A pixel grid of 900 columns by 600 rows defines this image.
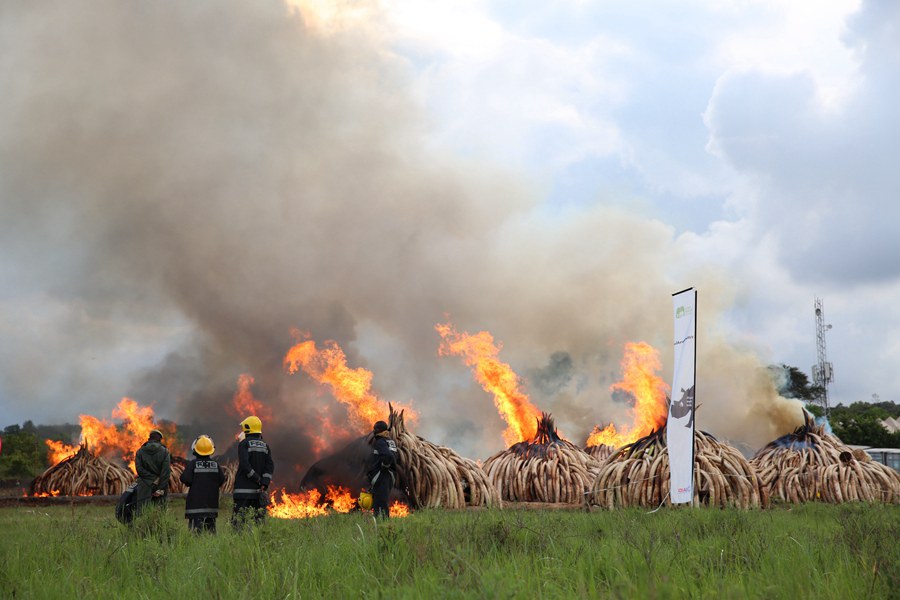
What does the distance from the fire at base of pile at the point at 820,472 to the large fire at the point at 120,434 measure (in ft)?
63.6

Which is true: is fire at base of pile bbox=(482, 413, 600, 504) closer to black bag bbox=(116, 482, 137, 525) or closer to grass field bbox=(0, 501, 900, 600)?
black bag bbox=(116, 482, 137, 525)

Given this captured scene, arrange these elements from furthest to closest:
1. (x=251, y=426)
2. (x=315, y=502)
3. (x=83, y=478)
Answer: (x=83, y=478)
(x=315, y=502)
(x=251, y=426)

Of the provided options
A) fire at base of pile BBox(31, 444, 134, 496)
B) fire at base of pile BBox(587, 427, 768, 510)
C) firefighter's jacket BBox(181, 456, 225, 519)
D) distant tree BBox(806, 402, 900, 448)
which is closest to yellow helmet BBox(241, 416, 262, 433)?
firefighter's jacket BBox(181, 456, 225, 519)

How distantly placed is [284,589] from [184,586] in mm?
Answer: 754

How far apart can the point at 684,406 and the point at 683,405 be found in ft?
0.09

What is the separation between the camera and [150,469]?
12.2 meters

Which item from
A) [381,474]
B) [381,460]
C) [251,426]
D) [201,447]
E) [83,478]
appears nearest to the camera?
[201,447]

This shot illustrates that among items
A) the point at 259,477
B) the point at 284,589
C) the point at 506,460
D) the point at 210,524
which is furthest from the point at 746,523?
the point at 506,460

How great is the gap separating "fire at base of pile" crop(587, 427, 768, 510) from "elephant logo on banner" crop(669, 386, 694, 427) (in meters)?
1.84

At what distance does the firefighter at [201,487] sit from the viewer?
11.0 metres

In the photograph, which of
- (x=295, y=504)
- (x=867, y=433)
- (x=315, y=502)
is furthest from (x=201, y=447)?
(x=867, y=433)

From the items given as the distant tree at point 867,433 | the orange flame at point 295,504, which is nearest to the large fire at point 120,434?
the orange flame at point 295,504

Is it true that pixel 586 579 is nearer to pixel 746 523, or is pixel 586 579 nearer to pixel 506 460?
pixel 746 523

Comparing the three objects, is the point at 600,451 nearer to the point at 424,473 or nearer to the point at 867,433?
the point at 424,473
